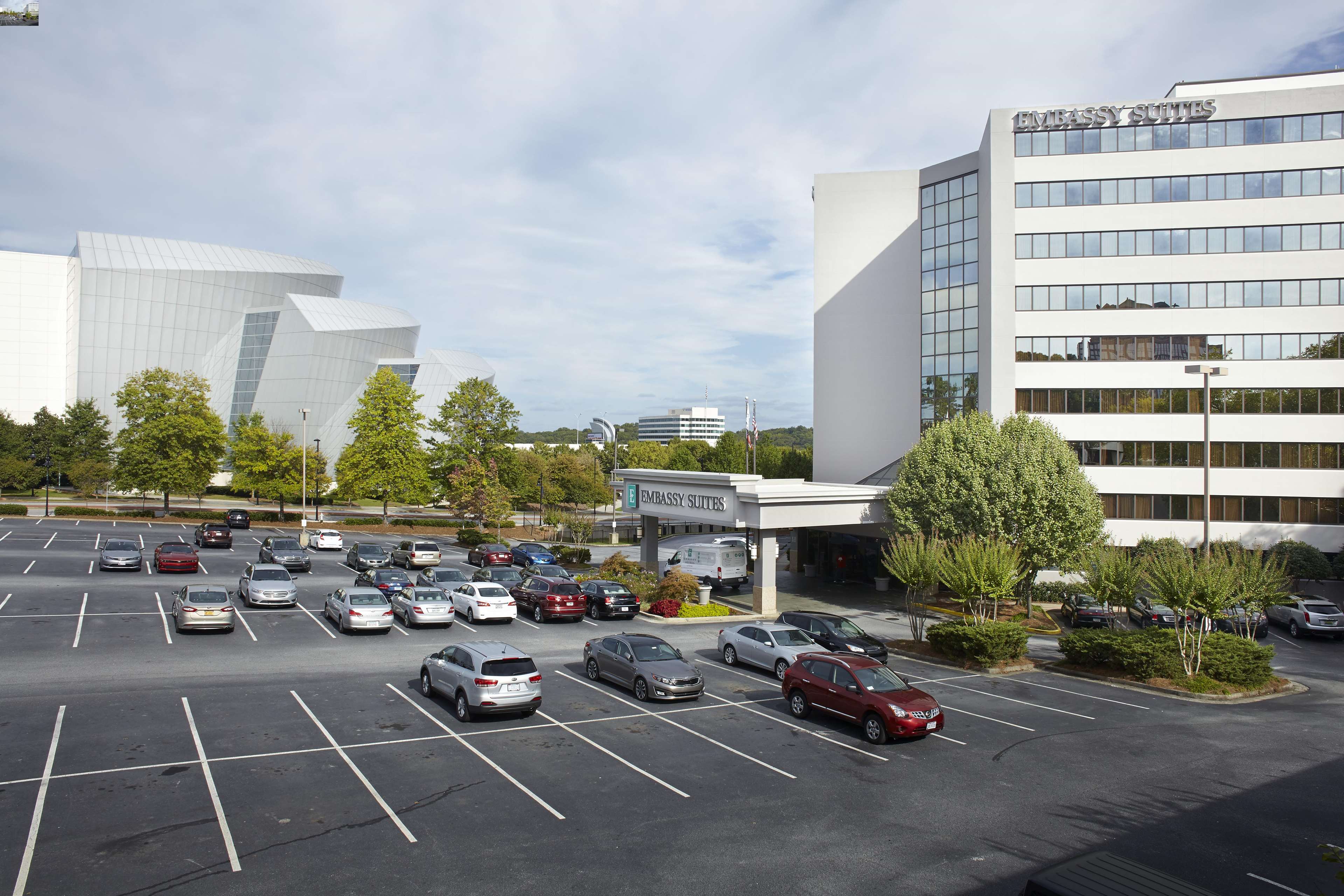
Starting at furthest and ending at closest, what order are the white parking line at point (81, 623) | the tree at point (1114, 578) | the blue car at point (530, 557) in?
the blue car at point (530, 557) → the tree at point (1114, 578) → the white parking line at point (81, 623)

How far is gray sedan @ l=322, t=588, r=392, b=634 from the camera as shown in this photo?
89.6 feet

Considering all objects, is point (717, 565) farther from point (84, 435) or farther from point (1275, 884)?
point (84, 435)

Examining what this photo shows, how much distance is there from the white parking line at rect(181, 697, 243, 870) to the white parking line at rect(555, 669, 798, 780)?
886 cm

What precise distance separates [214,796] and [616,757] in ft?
22.5

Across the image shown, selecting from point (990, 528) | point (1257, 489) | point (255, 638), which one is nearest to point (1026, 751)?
point (990, 528)

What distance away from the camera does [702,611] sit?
34.8 meters

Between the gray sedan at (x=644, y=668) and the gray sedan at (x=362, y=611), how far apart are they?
28.9 ft

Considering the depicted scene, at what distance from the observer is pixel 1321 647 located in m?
31.8

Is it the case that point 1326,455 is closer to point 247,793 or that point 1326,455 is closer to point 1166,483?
point 1166,483

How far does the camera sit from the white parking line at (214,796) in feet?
35.7

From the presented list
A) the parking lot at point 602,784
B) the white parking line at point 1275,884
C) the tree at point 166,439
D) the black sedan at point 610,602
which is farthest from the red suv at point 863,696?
the tree at point 166,439

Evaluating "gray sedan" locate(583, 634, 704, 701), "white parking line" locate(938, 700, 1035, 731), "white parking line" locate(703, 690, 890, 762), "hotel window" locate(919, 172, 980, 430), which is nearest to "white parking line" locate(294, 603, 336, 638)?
"gray sedan" locate(583, 634, 704, 701)

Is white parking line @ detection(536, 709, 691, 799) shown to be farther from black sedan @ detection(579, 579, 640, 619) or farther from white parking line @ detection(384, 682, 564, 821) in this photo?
black sedan @ detection(579, 579, 640, 619)

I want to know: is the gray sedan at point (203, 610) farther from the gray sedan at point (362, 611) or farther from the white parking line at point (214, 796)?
the white parking line at point (214, 796)
